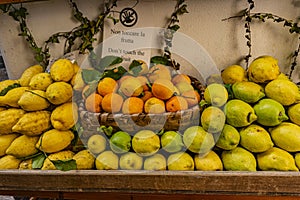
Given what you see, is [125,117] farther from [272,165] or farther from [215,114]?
[272,165]

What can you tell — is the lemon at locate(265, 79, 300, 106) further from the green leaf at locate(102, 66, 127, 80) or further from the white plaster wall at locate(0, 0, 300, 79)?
the green leaf at locate(102, 66, 127, 80)

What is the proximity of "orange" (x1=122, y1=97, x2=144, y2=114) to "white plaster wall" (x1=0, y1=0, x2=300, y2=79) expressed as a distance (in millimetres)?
465

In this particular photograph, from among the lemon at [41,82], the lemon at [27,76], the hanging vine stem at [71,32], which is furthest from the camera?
the hanging vine stem at [71,32]

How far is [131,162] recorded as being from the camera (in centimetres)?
92

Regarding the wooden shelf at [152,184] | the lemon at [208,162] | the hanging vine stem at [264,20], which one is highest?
the hanging vine stem at [264,20]

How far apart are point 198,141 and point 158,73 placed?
306 millimetres

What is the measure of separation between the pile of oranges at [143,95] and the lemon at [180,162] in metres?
0.15

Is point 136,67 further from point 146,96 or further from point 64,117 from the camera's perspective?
point 64,117

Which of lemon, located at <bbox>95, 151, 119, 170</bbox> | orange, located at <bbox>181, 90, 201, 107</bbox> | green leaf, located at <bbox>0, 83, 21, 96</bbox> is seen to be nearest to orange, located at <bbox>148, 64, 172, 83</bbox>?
orange, located at <bbox>181, 90, 201, 107</bbox>

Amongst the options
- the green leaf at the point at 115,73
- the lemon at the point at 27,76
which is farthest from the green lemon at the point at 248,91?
the lemon at the point at 27,76

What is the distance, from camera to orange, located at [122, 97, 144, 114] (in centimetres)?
94

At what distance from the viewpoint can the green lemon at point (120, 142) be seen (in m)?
0.93

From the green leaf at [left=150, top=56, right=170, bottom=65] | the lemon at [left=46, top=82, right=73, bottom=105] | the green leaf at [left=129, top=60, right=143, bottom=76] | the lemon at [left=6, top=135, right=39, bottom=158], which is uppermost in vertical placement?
the green leaf at [left=150, top=56, right=170, bottom=65]

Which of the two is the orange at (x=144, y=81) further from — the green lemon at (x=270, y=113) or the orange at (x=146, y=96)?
the green lemon at (x=270, y=113)
